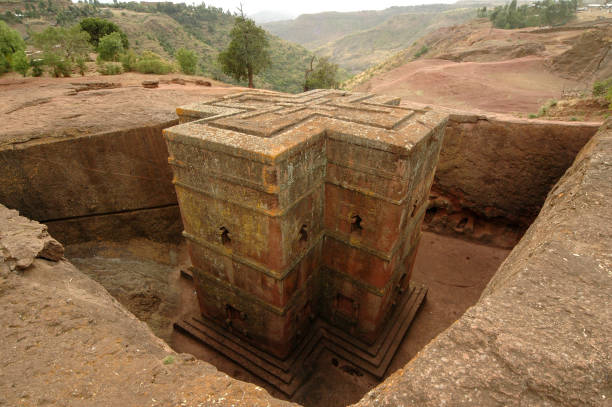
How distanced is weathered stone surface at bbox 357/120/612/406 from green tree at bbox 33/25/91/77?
1989cm

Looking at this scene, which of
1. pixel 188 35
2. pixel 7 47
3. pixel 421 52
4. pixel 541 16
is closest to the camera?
pixel 7 47

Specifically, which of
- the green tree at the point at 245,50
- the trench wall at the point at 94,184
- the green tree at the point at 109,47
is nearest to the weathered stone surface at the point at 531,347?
the trench wall at the point at 94,184

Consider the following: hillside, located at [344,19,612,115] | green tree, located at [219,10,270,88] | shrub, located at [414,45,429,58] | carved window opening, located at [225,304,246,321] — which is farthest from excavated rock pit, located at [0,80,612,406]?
shrub, located at [414,45,429,58]

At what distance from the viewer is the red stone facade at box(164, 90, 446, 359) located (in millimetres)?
5160

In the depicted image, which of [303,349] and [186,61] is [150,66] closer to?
[186,61]

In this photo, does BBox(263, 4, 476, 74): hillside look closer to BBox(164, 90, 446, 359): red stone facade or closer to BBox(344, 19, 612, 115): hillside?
BBox(344, 19, 612, 115): hillside

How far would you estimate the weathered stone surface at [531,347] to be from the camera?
2.08 meters

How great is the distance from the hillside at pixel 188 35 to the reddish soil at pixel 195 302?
24.1 m

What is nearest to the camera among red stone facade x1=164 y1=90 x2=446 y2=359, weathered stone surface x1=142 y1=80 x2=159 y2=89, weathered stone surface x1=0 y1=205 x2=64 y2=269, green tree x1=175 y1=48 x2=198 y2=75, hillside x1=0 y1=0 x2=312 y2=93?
weathered stone surface x1=0 y1=205 x2=64 y2=269

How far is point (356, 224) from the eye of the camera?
6418mm

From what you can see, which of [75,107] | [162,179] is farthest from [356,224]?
[75,107]

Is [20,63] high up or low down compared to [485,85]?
up

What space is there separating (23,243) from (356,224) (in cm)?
554

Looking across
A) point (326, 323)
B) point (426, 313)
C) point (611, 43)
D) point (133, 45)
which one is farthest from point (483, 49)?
point (133, 45)
